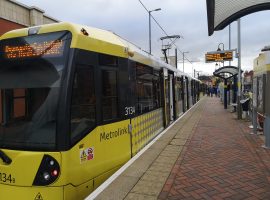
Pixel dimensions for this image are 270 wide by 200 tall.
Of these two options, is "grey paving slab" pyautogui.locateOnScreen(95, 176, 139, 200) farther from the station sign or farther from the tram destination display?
the station sign

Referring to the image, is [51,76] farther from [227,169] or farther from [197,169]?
[227,169]

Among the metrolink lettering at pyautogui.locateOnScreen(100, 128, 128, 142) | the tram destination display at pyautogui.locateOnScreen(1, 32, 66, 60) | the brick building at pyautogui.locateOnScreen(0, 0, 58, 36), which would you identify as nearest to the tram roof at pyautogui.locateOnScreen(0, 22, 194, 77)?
the tram destination display at pyautogui.locateOnScreen(1, 32, 66, 60)

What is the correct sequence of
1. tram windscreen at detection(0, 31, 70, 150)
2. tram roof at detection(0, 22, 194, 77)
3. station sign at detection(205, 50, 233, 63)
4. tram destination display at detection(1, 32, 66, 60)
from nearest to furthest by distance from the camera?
tram windscreen at detection(0, 31, 70, 150) → tram destination display at detection(1, 32, 66, 60) → tram roof at detection(0, 22, 194, 77) → station sign at detection(205, 50, 233, 63)

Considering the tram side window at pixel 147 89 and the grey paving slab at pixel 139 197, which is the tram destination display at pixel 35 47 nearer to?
the grey paving slab at pixel 139 197

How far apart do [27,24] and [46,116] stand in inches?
425

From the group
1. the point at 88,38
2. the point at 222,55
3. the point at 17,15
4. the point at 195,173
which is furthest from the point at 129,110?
the point at 222,55

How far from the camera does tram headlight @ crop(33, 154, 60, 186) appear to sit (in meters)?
4.31

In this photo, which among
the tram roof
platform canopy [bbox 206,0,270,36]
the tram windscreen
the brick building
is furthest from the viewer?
the brick building

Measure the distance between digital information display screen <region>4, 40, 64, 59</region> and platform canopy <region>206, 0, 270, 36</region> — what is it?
2923mm

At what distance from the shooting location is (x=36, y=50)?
482cm

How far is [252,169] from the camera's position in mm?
6086

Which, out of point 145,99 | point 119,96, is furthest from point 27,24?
point 119,96

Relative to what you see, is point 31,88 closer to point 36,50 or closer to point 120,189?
point 36,50

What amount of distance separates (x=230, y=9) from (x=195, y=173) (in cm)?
357
